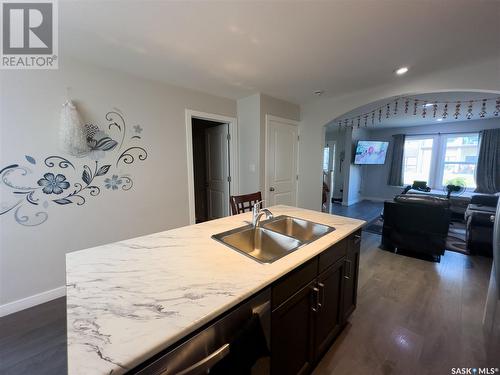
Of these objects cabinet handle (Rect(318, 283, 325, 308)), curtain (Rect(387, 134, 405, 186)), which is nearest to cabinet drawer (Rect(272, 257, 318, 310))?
cabinet handle (Rect(318, 283, 325, 308))

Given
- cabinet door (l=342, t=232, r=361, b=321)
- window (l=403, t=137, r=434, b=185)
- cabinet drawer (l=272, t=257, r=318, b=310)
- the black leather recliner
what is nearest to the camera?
cabinet drawer (l=272, t=257, r=318, b=310)

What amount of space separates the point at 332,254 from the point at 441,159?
6.76m

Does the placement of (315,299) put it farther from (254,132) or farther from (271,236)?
(254,132)

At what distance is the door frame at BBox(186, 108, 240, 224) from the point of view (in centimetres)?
303

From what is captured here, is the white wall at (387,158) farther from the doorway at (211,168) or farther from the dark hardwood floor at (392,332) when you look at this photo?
the doorway at (211,168)

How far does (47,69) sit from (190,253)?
2354mm

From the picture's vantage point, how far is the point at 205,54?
207cm

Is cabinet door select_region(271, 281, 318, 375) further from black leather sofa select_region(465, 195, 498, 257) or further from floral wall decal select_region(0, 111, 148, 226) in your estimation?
black leather sofa select_region(465, 195, 498, 257)

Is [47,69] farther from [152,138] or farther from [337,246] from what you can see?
[337,246]

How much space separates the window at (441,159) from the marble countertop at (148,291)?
21.8ft

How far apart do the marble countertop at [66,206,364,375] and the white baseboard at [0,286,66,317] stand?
1.63 m

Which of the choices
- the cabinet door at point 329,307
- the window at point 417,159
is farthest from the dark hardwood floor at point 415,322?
the window at point 417,159

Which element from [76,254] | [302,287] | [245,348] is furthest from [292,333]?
[76,254]

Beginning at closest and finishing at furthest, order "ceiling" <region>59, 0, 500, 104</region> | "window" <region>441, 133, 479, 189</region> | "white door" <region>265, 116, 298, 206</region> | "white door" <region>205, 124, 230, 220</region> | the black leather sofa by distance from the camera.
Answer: "ceiling" <region>59, 0, 500, 104</region>
the black leather sofa
"white door" <region>265, 116, 298, 206</region>
"white door" <region>205, 124, 230, 220</region>
"window" <region>441, 133, 479, 189</region>
